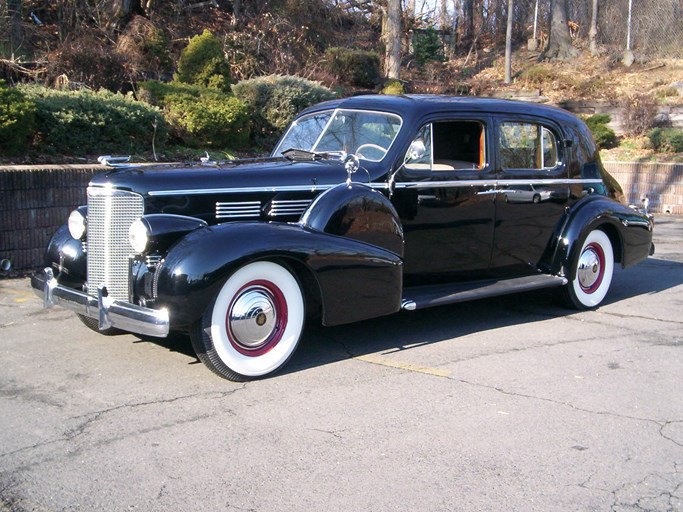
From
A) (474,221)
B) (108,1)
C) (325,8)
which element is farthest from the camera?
(325,8)

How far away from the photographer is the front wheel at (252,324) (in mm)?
5133

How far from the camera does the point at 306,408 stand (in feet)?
15.9

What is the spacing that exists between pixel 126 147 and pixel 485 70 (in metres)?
20.9

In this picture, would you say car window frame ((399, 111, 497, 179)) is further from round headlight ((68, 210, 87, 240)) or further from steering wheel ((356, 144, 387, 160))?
round headlight ((68, 210, 87, 240))

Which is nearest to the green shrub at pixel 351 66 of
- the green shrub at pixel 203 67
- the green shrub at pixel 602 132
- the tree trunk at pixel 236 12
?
the tree trunk at pixel 236 12

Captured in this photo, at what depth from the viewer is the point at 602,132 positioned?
19109 millimetres

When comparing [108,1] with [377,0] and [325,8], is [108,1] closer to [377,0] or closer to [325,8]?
[325,8]

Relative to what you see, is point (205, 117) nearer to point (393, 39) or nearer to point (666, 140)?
point (393, 39)

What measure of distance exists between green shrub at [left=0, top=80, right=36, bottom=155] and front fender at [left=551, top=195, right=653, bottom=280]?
6324 millimetres

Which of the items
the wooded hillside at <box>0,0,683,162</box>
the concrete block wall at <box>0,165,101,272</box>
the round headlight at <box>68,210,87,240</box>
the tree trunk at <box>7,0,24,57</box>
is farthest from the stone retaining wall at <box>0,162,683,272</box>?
the tree trunk at <box>7,0,24,57</box>

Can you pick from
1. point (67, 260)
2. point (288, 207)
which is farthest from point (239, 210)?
point (67, 260)

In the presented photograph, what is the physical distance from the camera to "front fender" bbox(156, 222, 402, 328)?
4.96 metres

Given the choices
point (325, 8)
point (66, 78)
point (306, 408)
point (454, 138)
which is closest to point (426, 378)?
point (306, 408)

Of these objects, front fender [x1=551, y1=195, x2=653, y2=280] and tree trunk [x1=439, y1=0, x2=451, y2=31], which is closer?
front fender [x1=551, y1=195, x2=653, y2=280]
